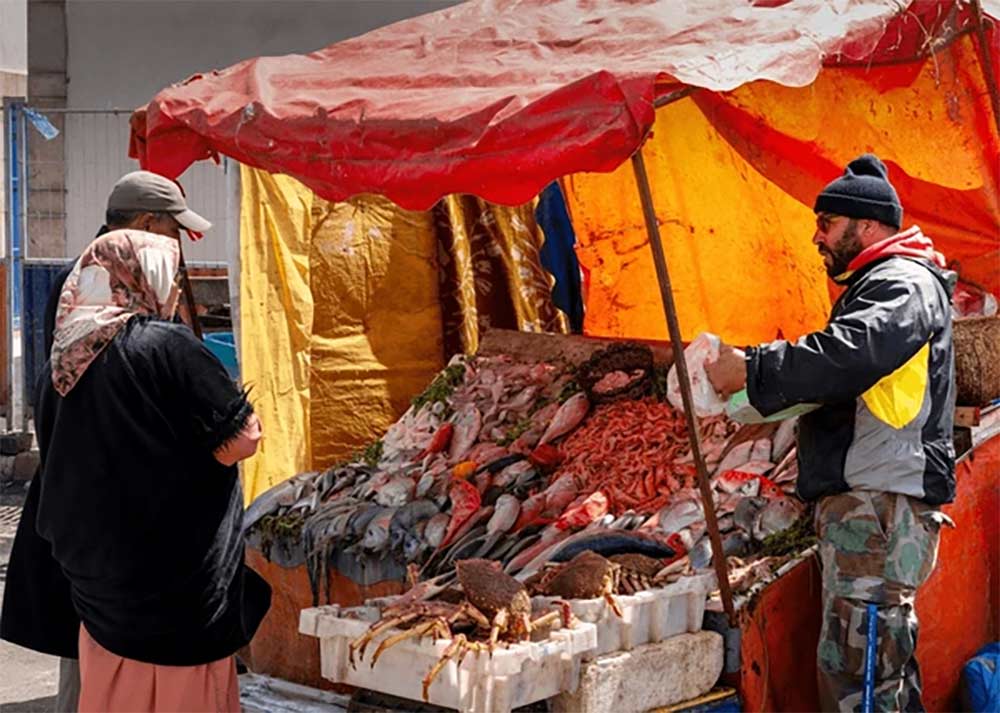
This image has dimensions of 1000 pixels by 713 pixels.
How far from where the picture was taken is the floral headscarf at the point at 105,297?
4547 mm

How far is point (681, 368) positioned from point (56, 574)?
7.30ft

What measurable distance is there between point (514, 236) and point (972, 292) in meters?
3.42

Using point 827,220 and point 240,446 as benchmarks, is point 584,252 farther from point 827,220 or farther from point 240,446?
point 240,446

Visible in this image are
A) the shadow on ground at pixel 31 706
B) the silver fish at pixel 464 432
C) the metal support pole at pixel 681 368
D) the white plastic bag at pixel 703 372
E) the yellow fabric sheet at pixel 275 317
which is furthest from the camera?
the yellow fabric sheet at pixel 275 317

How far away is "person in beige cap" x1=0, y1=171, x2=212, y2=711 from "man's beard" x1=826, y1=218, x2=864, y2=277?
232 cm

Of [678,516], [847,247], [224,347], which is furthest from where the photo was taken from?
[224,347]

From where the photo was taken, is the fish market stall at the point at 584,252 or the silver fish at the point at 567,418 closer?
the fish market stall at the point at 584,252

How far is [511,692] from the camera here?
4816 mm

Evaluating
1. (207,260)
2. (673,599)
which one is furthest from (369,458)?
(207,260)

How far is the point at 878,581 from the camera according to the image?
5.20 m

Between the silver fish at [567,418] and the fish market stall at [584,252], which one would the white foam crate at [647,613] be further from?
the silver fish at [567,418]

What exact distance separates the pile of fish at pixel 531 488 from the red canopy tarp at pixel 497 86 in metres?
1.60

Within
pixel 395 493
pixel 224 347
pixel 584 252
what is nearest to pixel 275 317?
pixel 395 493

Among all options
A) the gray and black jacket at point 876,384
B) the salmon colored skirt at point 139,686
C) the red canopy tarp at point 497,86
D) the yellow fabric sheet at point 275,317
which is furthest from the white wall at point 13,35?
the gray and black jacket at point 876,384
